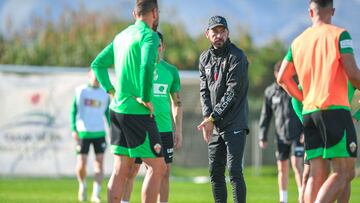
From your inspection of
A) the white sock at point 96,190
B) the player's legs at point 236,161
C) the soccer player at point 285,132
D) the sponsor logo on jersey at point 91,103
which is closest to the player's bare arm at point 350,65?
the player's legs at point 236,161

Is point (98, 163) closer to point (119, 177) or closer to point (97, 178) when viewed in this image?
point (97, 178)

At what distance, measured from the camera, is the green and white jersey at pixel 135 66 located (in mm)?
9664

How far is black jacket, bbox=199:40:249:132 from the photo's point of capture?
1166 cm

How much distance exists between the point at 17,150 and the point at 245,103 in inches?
570

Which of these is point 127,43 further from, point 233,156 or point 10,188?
point 10,188

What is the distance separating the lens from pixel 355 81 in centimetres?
925

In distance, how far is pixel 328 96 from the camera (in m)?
9.25

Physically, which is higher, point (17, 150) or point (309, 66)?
point (309, 66)

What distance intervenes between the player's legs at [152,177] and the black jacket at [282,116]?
6.58 meters

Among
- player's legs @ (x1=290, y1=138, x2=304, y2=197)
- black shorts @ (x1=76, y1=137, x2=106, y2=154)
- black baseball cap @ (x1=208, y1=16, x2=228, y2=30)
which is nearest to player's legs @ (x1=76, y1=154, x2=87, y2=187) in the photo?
black shorts @ (x1=76, y1=137, x2=106, y2=154)

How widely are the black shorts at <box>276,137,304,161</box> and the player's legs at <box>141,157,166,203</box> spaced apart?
6608 mm

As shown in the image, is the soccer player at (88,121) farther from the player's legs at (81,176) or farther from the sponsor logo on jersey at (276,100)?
the sponsor logo on jersey at (276,100)

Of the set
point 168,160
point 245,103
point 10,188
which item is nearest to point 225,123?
point 245,103

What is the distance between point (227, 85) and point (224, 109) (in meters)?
0.32
